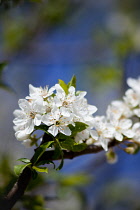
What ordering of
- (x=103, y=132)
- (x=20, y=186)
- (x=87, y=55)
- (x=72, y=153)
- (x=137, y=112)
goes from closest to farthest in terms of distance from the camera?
(x=20, y=186)
(x=72, y=153)
(x=103, y=132)
(x=137, y=112)
(x=87, y=55)

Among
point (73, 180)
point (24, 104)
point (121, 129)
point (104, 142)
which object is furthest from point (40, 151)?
point (73, 180)

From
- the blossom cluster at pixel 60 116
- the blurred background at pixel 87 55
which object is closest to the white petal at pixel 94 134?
the blossom cluster at pixel 60 116

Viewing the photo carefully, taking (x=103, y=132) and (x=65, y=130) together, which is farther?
(x=103, y=132)

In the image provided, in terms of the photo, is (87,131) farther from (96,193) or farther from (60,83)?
(96,193)

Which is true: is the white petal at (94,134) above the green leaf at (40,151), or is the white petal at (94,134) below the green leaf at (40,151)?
above

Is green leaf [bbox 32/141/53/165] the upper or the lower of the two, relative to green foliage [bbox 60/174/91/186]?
lower

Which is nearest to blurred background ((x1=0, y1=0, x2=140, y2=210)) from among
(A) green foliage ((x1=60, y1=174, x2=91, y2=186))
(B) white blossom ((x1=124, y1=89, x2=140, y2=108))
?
(A) green foliage ((x1=60, y1=174, x2=91, y2=186))

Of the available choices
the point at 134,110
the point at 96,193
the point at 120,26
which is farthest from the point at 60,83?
the point at 120,26

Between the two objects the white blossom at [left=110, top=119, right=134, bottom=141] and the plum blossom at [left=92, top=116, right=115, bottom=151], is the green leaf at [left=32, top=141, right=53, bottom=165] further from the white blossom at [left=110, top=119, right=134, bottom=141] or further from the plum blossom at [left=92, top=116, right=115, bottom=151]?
the white blossom at [left=110, top=119, right=134, bottom=141]

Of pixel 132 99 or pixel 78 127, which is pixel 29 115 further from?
pixel 132 99

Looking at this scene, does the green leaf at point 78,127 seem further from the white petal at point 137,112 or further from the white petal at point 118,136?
the white petal at point 137,112

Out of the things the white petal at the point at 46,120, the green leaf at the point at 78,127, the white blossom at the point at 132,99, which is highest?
A: the white blossom at the point at 132,99
